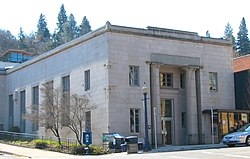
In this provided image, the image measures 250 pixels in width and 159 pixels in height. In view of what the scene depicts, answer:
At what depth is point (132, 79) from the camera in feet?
124

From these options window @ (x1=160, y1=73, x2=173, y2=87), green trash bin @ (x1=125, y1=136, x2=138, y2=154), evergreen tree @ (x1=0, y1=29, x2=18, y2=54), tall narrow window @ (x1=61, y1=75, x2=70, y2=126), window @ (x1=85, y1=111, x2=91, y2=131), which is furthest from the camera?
evergreen tree @ (x1=0, y1=29, x2=18, y2=54)

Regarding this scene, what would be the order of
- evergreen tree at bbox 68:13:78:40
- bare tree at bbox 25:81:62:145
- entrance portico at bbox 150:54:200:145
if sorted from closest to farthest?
bare tree at bbox 25:81:62:145
entrance portico at bbox 150:54:200:145
evergreen tree at bbox 68:13:78:40

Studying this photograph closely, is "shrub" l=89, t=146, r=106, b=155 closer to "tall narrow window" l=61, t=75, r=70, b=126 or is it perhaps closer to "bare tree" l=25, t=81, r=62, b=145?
"bare tree" l=25, t=81, r=62, b=145

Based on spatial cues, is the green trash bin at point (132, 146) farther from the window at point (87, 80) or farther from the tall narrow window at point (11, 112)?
the tall narrow window at point (11, 112)

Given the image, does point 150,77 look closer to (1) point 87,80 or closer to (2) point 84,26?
(1) point 87,80

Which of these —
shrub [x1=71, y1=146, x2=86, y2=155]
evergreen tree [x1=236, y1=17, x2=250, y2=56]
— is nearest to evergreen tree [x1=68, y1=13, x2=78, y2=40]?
evergreen tree [x1=236, y1=17, x2=250, y2=56]

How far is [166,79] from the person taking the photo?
41.0 meters

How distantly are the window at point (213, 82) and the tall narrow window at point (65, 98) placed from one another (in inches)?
504

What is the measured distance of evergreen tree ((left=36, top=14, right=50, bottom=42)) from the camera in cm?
16516

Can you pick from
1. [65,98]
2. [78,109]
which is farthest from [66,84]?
[78,109]

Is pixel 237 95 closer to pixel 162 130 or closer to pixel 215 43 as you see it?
pixel 215 43

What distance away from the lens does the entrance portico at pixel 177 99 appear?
39781 mm

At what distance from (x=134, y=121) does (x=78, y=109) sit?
15.0 feet

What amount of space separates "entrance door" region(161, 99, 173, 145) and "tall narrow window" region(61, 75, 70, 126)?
820 centimetres
